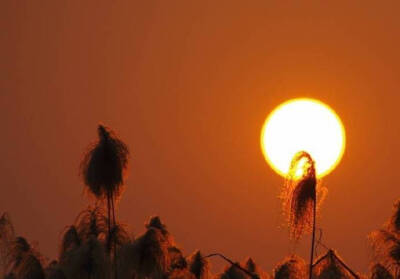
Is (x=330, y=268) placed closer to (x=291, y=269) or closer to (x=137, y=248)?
(x=291, y=269)

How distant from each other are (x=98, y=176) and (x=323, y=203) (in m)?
4.22

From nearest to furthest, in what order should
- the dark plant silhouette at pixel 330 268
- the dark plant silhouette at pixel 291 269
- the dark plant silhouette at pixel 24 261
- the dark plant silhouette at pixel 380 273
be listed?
the dark plant silhouette at pixel 330 268
the dark plant silhouette at pixel 380 273
the dark plant silhouette at pixel 291 269
the dark plant silhouette at pixel 24 261

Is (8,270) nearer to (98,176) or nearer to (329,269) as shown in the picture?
(98,176)

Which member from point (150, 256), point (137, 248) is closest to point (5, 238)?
point (137, 248)

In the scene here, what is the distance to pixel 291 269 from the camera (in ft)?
64.3

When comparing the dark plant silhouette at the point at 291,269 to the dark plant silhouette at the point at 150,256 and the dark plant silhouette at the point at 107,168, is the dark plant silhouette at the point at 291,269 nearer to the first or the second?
the dark plant silhouette at the point at 150,256

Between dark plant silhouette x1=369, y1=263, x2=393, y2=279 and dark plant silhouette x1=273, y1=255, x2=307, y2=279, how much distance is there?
1.29 metres

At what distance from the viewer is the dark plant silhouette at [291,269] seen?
765 inches

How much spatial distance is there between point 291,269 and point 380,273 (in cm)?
168

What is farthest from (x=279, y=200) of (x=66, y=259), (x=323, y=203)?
(x=66, y=259)

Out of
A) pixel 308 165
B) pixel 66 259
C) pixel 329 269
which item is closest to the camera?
pixel 308 165

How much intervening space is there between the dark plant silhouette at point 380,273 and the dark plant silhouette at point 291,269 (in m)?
1.29

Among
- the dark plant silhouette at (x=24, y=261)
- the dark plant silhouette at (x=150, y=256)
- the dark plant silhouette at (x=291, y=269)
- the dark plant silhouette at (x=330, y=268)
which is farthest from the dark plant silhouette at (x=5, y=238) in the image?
the dark plant silhouette at (x=330, y=268)

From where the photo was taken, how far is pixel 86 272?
18516 millimetres
